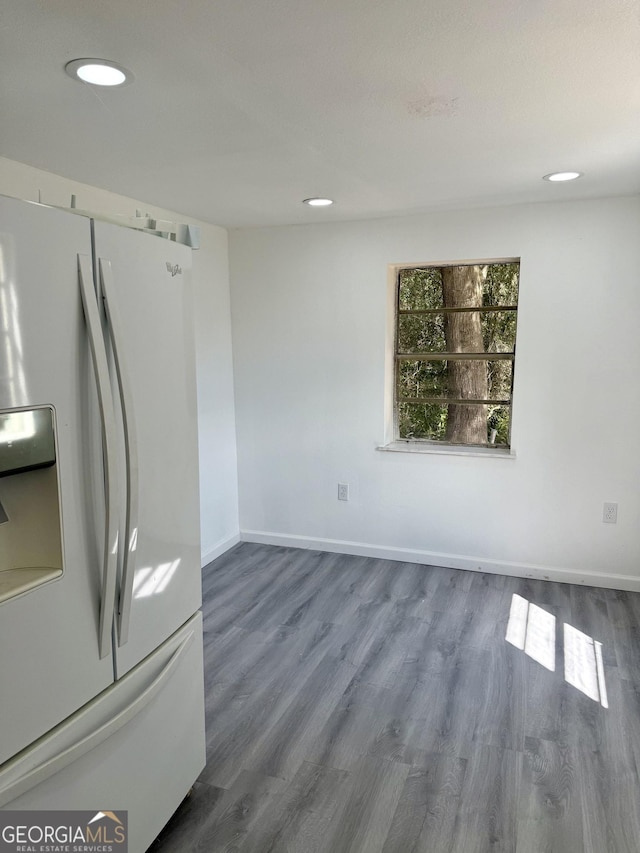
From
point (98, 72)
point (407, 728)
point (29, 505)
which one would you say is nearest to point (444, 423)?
point (407, 728)

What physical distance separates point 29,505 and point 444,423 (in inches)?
120

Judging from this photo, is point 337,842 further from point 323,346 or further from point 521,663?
point 323,346

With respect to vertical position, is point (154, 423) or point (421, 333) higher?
point (421, 333)

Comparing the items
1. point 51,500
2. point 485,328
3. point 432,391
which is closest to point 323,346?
point 432,391

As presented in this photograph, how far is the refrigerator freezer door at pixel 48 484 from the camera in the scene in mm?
1150

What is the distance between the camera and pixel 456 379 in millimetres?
3809

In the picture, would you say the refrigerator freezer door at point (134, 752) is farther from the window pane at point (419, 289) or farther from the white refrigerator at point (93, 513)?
the window pane at point (419, 289)

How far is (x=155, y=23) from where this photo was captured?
1.36 meters

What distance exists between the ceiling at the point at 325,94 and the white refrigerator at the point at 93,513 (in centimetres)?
51

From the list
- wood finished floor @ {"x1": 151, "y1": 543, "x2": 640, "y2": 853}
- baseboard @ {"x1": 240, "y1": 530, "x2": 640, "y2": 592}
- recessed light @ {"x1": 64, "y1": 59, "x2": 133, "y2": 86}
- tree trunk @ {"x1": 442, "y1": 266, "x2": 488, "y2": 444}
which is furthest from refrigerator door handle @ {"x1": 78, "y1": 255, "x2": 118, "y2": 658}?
tree trunk @ {"x1": 442, "y1": 266, "x2": 488, "y2": 444}

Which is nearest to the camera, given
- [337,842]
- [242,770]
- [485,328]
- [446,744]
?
[337,842]

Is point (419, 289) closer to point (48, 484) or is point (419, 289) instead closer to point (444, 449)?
point (444, 449)

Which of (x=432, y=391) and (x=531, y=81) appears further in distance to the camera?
(x=432, y=391)

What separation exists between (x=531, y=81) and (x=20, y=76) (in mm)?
1512
